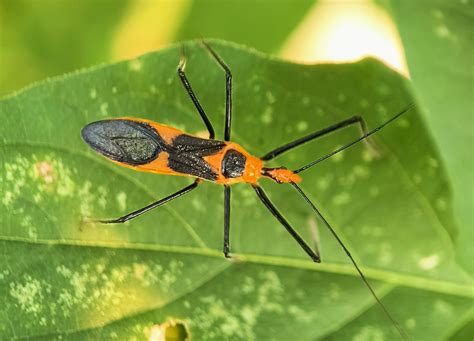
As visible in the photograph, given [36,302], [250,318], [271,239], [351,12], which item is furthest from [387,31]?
[36,302]

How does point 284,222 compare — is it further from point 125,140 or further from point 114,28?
point 114,28

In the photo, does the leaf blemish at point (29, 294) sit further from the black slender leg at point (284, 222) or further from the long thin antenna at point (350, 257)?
the long thin antenna at point (350, 257)

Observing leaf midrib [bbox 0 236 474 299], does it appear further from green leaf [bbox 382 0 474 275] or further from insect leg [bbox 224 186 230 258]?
green leaf [bbox 382 0 474 275]

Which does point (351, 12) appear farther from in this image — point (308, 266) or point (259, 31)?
point (308, 266)

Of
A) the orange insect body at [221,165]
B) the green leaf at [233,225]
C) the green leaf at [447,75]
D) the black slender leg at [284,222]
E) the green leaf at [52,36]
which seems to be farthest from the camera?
the green leaf at [52,36]

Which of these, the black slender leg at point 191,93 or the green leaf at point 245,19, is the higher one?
the green leaf at point 245,19

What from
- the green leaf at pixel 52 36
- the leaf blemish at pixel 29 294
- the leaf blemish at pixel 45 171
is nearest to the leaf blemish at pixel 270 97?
the leaf blemish at pixel 45 171

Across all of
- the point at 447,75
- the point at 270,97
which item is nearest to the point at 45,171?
the point at 270,97
